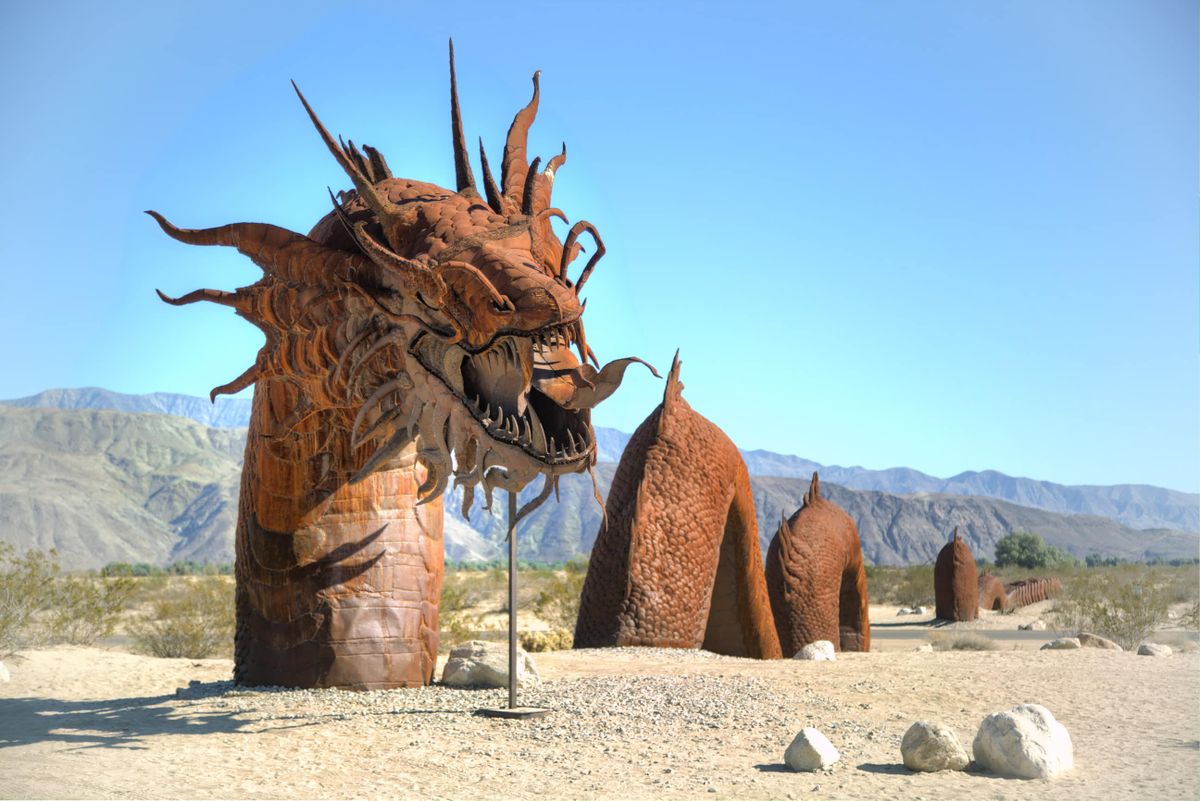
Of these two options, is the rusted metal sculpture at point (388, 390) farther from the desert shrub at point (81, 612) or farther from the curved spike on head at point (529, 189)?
the desert shrub at point (81, 612)

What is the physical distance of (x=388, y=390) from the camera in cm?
552

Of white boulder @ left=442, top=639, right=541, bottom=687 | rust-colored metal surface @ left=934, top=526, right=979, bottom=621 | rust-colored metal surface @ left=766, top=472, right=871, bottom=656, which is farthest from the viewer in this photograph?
rust-colored metal surface @ left=934, top=526, right=979, bottom=621

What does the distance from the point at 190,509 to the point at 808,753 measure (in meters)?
111

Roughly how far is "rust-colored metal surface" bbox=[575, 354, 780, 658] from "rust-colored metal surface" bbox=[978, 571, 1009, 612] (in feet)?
64.8

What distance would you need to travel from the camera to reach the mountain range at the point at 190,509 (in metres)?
86.1

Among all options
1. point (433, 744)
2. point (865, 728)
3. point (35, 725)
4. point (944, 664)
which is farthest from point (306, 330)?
point (944, 664)

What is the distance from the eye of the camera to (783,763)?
5.54 meters

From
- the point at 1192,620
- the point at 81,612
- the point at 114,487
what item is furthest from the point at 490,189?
the point at 114,487

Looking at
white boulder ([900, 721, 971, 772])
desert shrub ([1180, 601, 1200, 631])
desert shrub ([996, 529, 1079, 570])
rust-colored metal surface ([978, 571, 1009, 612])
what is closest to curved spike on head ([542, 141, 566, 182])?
white boulder ([900, 721, 971, 772])

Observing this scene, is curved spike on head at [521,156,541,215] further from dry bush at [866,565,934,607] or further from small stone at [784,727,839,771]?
dry bush at [866,565,934,607]

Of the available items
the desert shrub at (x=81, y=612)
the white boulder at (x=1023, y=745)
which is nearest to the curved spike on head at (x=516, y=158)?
the white boulder at (x=1023, y=745)

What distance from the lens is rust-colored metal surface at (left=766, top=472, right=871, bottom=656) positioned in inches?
508

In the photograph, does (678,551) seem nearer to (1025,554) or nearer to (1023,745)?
(1023,745)

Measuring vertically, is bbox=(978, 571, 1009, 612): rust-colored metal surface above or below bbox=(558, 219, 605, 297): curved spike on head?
below
